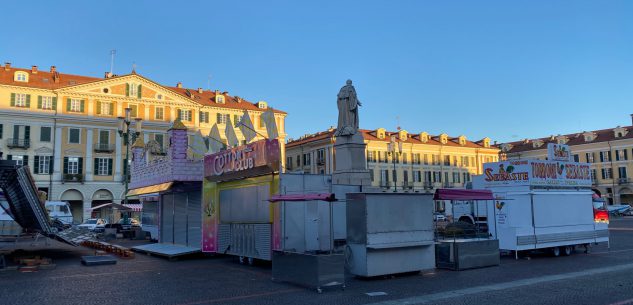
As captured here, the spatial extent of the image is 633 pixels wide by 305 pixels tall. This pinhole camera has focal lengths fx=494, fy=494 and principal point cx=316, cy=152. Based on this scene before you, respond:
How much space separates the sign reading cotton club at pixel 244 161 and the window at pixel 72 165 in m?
39.1

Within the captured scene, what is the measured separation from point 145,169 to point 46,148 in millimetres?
33296

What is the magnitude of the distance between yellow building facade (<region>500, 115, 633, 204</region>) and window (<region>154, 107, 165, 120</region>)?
Result: 46.7 m

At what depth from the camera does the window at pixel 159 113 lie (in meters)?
57.1

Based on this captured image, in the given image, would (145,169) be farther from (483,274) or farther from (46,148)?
(46,148)

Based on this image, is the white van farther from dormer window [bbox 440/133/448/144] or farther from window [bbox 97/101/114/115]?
dormer window [bbox 440/133/448/144]

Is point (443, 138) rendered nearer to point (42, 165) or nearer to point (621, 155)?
point (621, 155)

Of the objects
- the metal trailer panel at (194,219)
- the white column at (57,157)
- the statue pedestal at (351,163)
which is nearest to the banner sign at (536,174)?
the statue pedestal at (351,163)

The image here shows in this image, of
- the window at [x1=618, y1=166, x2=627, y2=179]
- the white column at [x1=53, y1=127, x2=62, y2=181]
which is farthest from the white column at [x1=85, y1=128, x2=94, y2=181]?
the window at [x1=618, y1=166, x2=627, y2=179]

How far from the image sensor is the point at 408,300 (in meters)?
9.54

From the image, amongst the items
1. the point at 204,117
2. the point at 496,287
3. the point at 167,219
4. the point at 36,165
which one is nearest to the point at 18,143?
the point at 36,165

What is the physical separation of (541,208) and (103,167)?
47.4 metres

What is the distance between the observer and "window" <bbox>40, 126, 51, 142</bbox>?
50803 mm

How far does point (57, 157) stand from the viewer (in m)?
51.1

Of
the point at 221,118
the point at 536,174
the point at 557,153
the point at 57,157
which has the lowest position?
the point at 536,174
